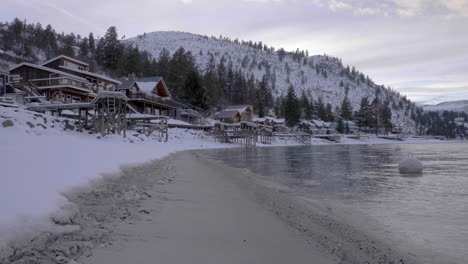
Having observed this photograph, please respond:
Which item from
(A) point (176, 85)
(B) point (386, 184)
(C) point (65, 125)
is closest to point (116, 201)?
(B) point (386, 184)

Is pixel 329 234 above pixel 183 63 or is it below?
below

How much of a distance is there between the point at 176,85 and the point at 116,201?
244 ft

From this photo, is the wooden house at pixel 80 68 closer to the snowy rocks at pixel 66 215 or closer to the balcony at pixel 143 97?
the balcony at pixel 143 97

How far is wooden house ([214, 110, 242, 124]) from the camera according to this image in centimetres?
7681

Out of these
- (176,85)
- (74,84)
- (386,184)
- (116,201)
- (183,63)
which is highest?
(183,63)

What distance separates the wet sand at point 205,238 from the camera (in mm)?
3262

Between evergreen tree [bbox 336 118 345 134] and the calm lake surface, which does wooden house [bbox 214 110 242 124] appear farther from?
the calm lake surface

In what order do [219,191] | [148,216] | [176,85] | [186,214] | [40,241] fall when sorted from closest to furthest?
1. [40,241]
2. [148,216]
3. [186,214]
4. [219,191]
5. [176,85]

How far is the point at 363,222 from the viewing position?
6.17 m

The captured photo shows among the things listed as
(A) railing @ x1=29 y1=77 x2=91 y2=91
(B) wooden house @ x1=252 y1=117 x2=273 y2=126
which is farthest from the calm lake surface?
(B) wooden house @ x1=252 y1=117 x2=273 y2=126

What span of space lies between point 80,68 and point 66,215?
49.4 metres

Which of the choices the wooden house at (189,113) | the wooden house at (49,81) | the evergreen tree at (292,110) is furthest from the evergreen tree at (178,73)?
the wooden house at (49,81)

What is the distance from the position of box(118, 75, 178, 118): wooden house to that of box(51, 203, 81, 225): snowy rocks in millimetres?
46273

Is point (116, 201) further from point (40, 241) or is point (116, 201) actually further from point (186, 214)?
point (40, 241)
